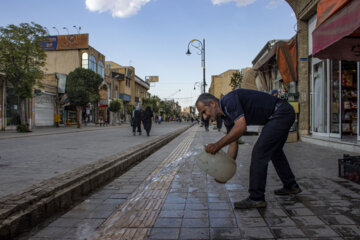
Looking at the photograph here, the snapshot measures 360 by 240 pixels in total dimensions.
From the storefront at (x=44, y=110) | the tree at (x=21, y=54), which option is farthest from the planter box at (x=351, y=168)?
the storefront at (x=44, y=110)

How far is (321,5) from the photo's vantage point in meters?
4.70

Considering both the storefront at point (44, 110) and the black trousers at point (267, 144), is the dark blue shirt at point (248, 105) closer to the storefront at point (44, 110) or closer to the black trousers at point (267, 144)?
the black trousers at point (267, 144)

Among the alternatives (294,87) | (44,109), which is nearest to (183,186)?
(294,87)

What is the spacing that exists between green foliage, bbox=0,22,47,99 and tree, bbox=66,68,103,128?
7.99 meters

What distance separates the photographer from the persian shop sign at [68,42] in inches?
1491

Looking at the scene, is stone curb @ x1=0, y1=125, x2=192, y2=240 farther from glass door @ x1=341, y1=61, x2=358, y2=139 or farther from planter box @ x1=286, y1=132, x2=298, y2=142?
glass door @ x1=341, y1=61, x2=358, y2=139

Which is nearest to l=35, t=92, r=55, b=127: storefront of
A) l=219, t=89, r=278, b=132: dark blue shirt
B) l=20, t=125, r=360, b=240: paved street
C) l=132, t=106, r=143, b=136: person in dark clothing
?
l=132, t=106, r=143, b=136: person in dark clothing

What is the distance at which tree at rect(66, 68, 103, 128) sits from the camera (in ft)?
88.6

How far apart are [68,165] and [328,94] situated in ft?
26.5

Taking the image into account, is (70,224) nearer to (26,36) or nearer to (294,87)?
(294,87)

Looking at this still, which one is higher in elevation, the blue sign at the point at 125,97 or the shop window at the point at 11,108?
the blue sign at the point at 125,97

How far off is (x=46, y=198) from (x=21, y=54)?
59.2ft

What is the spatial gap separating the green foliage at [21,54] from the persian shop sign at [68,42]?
19593mm

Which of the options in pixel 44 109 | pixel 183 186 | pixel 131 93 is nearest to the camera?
pixel 183 186
